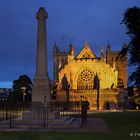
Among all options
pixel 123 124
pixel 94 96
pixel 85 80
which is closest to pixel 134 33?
pixel 123 124

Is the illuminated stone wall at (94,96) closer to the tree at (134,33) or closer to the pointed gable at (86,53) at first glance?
the pointed gable at (86,53)

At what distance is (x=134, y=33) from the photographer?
3812 cm

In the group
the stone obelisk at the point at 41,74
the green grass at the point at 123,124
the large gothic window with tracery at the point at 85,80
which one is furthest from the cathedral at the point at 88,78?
the stone obelisk at the point at 41,74

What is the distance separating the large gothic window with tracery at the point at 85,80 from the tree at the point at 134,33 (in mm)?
75559

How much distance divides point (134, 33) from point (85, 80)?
79.7 m

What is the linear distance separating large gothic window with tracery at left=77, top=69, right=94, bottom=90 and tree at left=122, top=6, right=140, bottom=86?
248 feet

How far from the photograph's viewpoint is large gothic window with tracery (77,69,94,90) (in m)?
116

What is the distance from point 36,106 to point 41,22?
686 cm

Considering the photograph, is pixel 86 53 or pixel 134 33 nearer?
pixel 134 33

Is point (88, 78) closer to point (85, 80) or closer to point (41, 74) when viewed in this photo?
point (85, 80)

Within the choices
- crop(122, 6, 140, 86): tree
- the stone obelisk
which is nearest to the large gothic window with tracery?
crop(122, 6, 140, 86): tree

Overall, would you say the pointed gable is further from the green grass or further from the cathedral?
the green grass

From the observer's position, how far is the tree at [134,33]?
123 ft

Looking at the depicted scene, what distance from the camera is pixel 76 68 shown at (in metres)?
116
